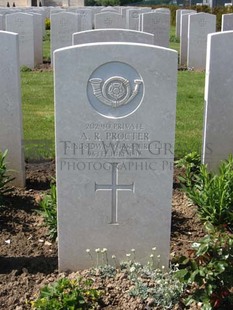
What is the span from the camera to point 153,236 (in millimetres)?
3906

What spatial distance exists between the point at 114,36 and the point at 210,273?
143 inches

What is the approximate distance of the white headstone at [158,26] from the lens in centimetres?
1413

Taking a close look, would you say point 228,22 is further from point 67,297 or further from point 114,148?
point 67,297

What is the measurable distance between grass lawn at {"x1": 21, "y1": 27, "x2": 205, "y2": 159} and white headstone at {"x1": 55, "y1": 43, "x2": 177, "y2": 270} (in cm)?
286

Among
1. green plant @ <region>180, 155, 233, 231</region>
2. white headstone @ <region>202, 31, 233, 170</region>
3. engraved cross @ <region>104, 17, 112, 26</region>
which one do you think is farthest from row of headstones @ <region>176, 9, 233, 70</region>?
green plant @ <region>180, 155, 233, 231</region>

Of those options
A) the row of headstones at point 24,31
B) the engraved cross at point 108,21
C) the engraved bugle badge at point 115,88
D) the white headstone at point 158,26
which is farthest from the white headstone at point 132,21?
the engraved bugle badge at point 115,88

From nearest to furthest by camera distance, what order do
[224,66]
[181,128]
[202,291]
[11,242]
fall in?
1. [202,291]
2. [11,242]
3. [224,66]
4. [181,128]

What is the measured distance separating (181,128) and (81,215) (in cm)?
439

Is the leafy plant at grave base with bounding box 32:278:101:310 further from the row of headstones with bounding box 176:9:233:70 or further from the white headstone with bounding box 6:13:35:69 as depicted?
the row of headstones with bounding box 176:9:233:70

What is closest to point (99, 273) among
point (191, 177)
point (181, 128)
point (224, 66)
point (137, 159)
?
point (137, 159)

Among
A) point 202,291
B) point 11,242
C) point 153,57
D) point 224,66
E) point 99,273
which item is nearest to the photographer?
point 202,291

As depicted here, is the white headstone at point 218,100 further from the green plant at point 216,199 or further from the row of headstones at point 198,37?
the row of headstones at point 198,37

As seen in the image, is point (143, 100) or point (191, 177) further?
point (191, 177)

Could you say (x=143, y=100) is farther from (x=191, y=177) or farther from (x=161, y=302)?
(x=191, y=177)
